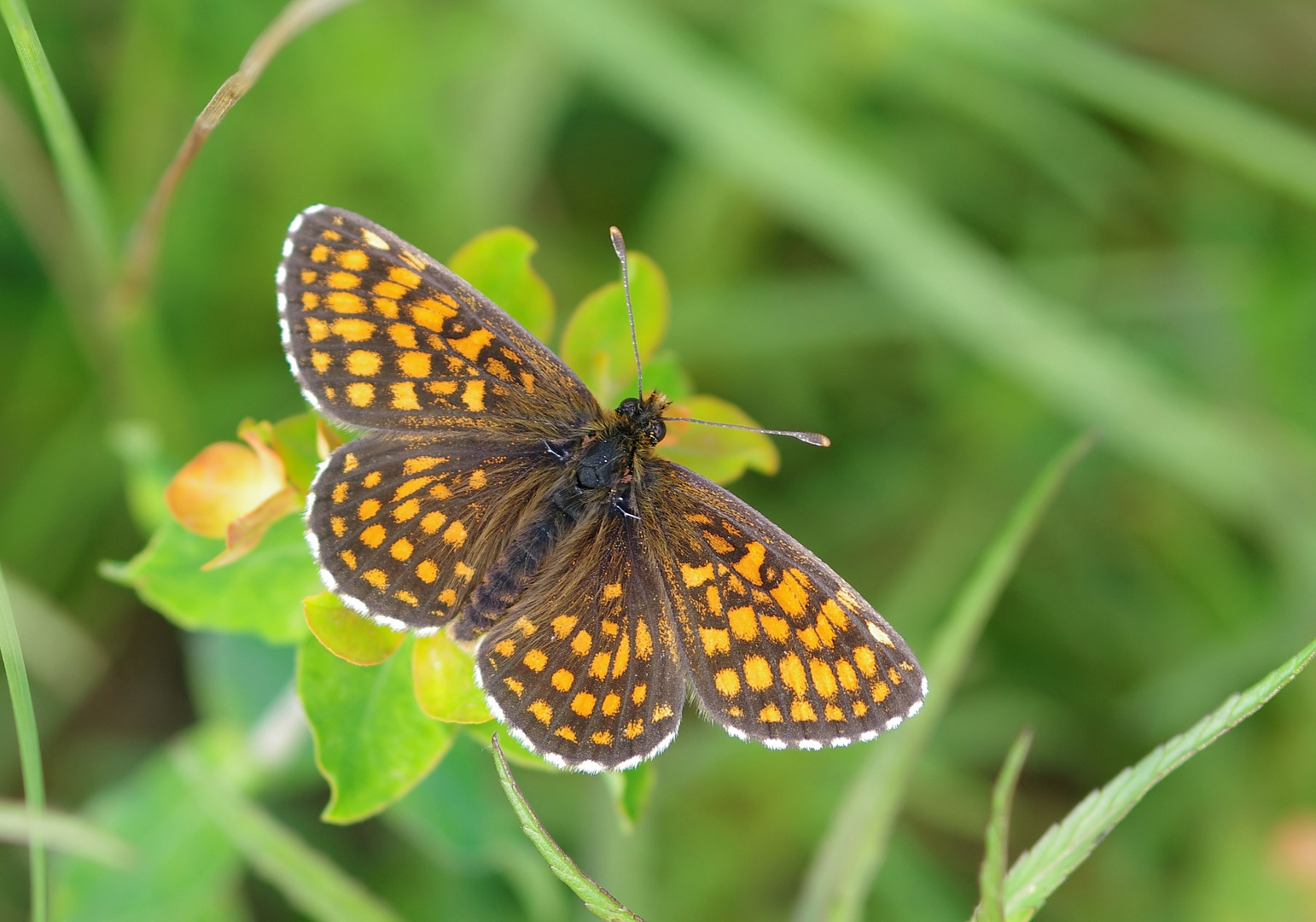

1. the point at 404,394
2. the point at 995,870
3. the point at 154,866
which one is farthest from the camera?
the point at 154,866

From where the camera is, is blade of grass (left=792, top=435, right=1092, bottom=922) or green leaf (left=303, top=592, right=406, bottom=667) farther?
blade of grass (left=792, top=435, right=1092, bottom=922)

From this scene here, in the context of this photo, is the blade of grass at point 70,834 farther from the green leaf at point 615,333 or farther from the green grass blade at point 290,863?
the green leaf at point 615,333

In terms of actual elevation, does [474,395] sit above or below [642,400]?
below

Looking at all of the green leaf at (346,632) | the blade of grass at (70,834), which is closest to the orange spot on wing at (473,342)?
the green leaf at (346,632)

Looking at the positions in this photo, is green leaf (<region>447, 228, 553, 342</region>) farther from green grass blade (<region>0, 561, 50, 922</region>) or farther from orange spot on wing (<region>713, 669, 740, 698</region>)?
green grass blade (<region>0, 561, 50, 922</region>)

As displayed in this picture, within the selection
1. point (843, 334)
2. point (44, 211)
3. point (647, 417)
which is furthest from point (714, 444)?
point (44, 211)

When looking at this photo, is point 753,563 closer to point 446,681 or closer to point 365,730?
point 446,681

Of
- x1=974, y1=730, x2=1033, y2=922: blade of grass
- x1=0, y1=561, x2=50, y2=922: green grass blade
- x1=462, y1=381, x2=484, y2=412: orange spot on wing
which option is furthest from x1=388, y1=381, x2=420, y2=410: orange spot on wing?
x1=974, y1=730, x2=1033, y2=922: blade of grass
